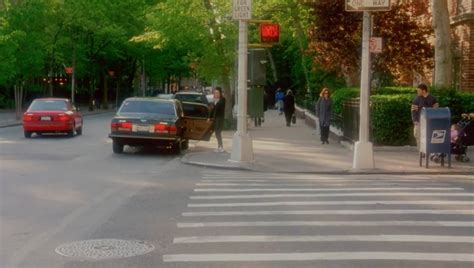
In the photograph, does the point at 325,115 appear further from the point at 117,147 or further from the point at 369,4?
the point at 369,4

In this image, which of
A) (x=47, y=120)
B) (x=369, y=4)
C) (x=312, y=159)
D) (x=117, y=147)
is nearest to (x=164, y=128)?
(x=117, y=147)

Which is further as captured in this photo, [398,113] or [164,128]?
[398,113]

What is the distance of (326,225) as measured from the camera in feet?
30.7

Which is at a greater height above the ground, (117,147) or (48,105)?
(48,105)

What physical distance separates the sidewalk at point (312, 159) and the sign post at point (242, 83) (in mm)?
281

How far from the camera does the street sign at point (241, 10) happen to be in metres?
17.7

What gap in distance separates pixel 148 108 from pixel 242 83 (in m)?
4.54

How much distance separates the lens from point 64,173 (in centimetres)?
1563

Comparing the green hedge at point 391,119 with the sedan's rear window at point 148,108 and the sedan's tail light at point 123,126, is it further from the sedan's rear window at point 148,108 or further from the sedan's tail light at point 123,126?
the sedan's tail light at point 123,126

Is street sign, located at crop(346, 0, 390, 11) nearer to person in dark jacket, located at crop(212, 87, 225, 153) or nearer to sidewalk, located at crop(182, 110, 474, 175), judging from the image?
sidewalk, located at crop(182, 110, 474, 175)

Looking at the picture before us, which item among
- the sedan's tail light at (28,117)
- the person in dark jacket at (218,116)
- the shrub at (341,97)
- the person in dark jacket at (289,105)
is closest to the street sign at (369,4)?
the person in dark jacket at (218,116)

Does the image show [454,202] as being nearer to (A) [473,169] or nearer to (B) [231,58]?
(A) [473,169]

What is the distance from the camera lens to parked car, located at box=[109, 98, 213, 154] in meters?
20.4

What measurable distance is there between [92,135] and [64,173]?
1422 cm
